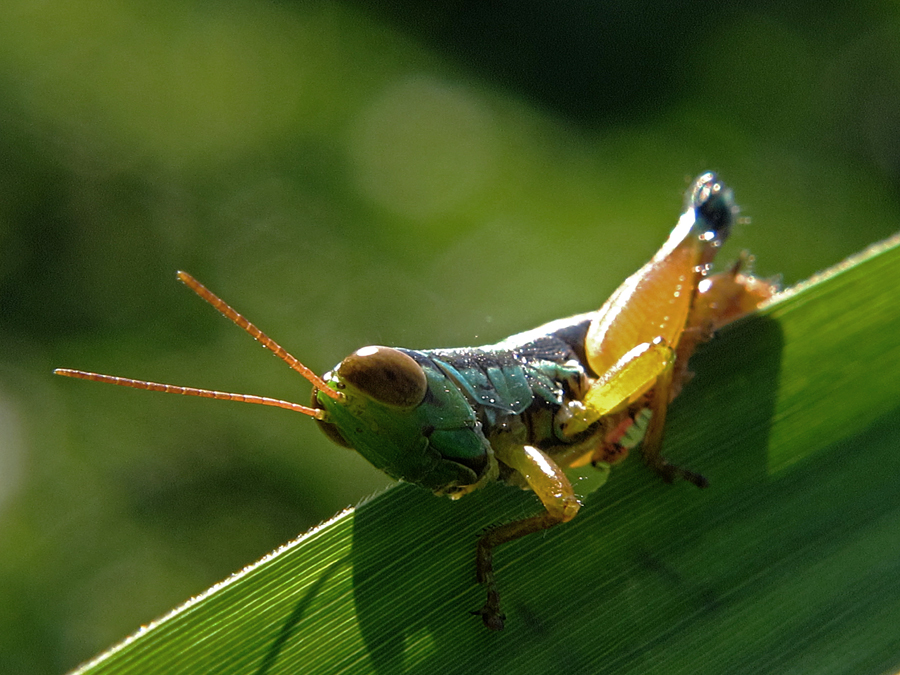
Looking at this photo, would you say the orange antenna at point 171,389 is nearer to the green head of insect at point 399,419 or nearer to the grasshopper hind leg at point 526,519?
the green head of insect at point 399,419

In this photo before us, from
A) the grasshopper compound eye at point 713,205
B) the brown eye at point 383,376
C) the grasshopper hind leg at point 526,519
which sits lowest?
the grasshopper hind leg at point 526,519

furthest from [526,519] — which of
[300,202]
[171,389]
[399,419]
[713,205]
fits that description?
[300,202]

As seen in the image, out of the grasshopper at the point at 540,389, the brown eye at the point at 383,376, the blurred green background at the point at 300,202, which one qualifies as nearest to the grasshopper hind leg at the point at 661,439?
the grasshopper at the point at 540,389

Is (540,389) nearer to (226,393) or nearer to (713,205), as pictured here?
(226,393)

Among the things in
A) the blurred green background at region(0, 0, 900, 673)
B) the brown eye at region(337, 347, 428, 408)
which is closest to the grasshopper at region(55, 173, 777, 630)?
the brown eye at region(337, 347, 428, 408)

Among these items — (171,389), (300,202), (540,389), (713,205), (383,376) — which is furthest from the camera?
(300,202)

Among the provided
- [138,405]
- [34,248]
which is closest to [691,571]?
[138,405]

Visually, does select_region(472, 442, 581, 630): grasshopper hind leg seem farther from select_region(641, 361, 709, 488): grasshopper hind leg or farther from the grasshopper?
select_region(641, 361, 709, 488): grasshopper hind leg
